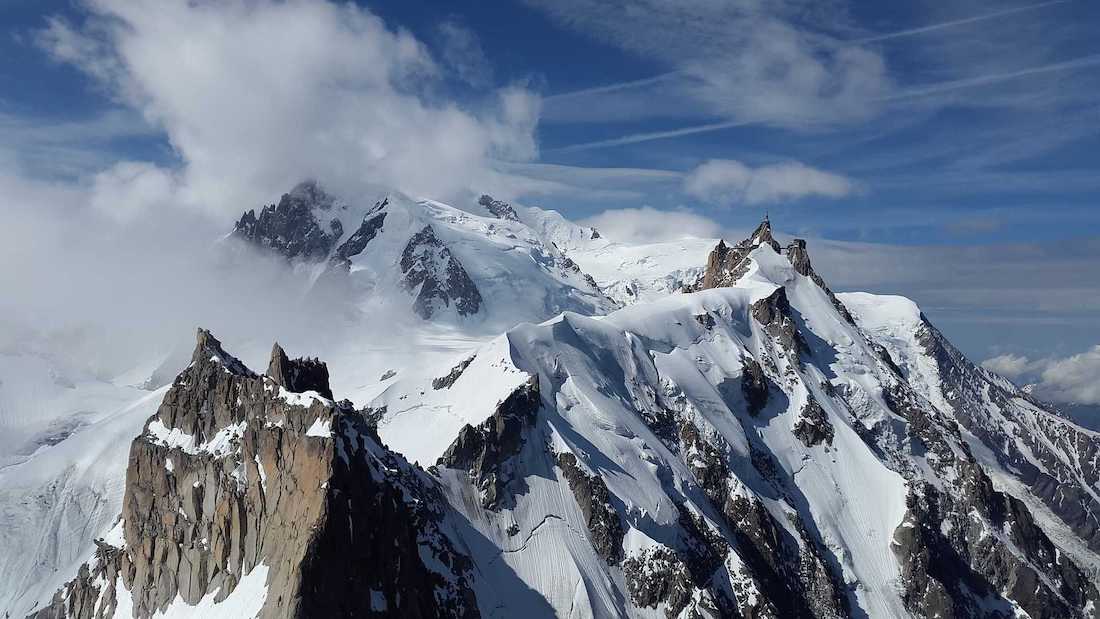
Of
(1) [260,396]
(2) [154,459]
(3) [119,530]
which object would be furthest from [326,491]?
(3) [119,530]

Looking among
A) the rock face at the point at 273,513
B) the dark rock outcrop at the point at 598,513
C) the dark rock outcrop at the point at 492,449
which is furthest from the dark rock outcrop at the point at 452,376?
the rock face at the point at 273,513

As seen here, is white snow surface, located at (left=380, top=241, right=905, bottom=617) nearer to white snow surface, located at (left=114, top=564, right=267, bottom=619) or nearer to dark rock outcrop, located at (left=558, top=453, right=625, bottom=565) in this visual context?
dark rock outcrop, located at (left=558, top=453, right=625, bottom=565)

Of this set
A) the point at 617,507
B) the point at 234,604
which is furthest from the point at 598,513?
the point at 234,604

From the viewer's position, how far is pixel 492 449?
154750 millimetres

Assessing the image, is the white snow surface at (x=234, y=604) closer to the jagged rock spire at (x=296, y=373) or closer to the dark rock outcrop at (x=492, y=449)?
the jagged rock spire at (x=296, y=373)

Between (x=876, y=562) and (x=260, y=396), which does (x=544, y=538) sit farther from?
(x=876, y=562)

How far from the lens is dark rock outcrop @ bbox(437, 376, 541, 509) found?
15150 cm

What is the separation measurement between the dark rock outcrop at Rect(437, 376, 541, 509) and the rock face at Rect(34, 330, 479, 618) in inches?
617

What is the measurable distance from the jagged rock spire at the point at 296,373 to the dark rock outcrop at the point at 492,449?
27.2 m

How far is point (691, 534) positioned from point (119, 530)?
324 feet

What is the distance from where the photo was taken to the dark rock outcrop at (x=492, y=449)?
152 meters

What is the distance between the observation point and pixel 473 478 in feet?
498

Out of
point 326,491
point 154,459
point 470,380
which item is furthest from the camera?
point 470,380

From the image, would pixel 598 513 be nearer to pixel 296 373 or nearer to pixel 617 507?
pixel 617 507
